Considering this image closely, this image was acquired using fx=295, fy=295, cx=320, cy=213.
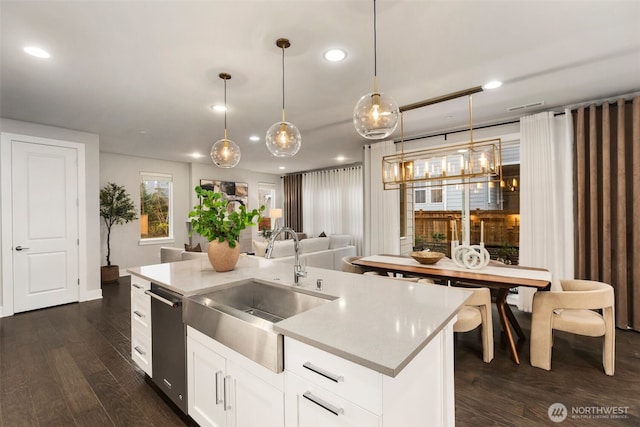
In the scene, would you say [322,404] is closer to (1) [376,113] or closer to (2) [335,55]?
(1) [376,113]

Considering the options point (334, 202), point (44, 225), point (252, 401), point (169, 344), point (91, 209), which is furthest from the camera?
point (334, 202)

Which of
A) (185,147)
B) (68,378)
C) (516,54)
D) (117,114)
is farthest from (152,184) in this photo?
(516,54)

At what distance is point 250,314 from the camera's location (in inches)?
65.1

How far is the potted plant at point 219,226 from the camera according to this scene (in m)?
2.21

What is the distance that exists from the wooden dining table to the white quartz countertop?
1212mm

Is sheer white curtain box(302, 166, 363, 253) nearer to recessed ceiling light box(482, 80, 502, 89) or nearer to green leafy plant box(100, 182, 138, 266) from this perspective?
Result: green leafy plant box(100, 182, 138, 266)

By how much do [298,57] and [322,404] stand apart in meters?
2.43

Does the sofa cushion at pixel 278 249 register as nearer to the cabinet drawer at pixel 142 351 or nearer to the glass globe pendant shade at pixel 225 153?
the glass globe pendant shade at pixel 225 153

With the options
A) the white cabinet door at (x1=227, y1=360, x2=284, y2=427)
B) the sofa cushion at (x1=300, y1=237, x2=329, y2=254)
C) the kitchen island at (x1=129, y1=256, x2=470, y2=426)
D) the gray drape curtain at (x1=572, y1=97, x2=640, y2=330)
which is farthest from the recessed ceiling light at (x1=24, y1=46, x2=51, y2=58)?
the gray drape curtain at (x1=572, y1=97, x2=640, y2=330)

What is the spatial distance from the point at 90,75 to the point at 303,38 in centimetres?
208

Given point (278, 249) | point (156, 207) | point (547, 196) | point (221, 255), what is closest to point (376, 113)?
point (221, 255)

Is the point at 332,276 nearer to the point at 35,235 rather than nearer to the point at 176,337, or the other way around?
the point at 176,337

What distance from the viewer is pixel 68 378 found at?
2.44 metres

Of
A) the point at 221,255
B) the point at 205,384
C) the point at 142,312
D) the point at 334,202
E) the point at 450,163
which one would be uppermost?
the point at 450,163
